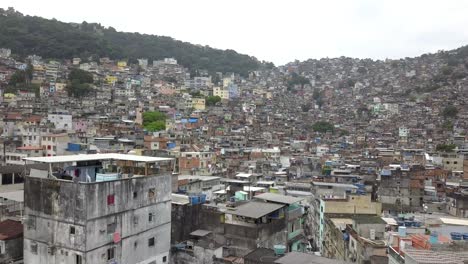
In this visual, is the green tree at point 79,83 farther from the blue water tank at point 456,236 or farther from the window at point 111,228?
the blue water tank at point 456,236

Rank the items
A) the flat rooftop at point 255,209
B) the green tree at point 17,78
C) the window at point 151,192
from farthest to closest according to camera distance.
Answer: the green tree at point 17,78 < the flat rooftop at point 255,209 < the window at point 151,192

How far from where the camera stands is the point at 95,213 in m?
17.6

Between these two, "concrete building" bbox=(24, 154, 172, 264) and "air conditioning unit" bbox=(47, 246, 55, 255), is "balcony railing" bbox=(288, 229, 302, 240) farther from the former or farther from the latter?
"air conditioning unit" bbox=(47, 246, 55, 255)

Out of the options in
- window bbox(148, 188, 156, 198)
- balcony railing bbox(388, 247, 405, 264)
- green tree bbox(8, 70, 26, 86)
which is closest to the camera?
balcony railing bbox(388, 247, 405, 264)

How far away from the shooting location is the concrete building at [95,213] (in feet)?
57.3

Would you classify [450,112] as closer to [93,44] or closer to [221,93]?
[221,93]

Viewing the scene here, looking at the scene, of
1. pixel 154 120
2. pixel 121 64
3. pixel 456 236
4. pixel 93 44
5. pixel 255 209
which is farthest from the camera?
pixel 121 64

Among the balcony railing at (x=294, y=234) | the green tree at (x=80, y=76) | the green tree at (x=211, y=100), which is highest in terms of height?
the green tree at (x=80, y=76)

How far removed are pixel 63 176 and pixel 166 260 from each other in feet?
21.2

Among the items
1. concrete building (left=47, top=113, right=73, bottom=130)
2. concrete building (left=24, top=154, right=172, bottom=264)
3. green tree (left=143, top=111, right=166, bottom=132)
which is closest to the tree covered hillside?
green tree (left=143, top=111, right=166, bottom=132)

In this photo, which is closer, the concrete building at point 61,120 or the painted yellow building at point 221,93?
the concrete building at point 61,120

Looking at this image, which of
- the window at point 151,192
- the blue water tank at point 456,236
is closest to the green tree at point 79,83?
→ the window at point 151,192

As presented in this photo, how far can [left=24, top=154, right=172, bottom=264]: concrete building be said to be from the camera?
1747 centimetres

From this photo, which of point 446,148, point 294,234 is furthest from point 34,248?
point 446,148
